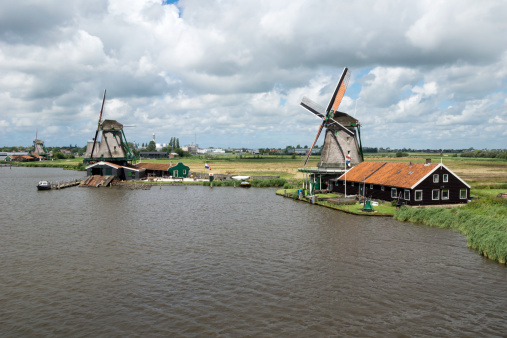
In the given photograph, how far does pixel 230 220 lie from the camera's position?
36.9 meters

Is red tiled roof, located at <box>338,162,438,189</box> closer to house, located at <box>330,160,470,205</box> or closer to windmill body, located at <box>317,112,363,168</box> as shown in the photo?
house, located at <box>330,160,470,205</box>

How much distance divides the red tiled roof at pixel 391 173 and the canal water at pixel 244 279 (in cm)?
711

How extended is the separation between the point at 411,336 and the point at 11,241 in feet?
92.4

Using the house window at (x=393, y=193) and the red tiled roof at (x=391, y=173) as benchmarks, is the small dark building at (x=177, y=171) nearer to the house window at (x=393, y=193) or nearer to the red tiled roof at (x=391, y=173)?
the red tiled roof at (x=391, y=173)

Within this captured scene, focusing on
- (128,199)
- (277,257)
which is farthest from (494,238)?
(128,199)

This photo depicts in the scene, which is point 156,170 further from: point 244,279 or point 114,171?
point 244,279

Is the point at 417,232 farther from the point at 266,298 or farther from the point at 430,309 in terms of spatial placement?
the point at 266,298

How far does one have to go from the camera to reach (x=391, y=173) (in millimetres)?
44219

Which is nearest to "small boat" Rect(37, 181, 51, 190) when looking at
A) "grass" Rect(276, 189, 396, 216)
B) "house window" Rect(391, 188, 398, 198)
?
"grass" Rect(276, 189, 396, 216)

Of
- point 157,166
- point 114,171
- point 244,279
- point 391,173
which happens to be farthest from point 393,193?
point 157,166

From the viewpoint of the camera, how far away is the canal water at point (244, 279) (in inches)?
615

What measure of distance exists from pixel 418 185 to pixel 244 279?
82.2ft

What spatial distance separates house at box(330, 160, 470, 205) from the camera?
1524 inches

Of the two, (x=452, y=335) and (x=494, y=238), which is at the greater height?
(x=494, y=238)
